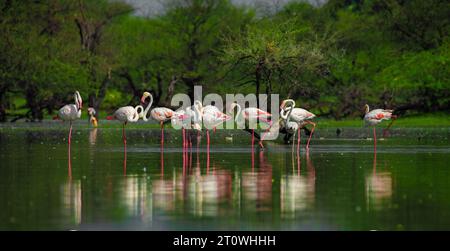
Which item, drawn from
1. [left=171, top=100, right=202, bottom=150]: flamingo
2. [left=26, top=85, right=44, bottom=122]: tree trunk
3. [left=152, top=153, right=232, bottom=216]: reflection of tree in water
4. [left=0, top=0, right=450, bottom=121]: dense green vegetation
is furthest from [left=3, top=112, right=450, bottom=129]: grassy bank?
[left=152, top=153, right=232, bottom=216]: reflection of tree in water

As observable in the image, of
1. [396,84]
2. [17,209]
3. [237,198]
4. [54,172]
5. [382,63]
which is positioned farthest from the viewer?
[382,63]

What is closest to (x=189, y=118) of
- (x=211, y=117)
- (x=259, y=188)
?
(x=211, y=117)

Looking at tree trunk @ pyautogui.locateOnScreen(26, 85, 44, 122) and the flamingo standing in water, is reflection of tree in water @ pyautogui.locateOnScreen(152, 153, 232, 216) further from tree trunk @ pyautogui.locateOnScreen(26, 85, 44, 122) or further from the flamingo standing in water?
tree trunk @ pyautogui.locateOnScreen(26, 85, 44, 122)

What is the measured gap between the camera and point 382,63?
66312 millimetres

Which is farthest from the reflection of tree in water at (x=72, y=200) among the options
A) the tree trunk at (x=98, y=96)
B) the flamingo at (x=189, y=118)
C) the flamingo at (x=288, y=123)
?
the tree trunk at (x=98, y=96)

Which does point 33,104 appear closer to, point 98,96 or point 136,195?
point 98,96

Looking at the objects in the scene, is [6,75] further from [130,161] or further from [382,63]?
[130,161]

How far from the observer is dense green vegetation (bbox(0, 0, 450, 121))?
2200 inches

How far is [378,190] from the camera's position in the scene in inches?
665

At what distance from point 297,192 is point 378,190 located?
1343mm

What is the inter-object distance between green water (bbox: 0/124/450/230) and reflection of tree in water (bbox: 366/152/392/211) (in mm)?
16

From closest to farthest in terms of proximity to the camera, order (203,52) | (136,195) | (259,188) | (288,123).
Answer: (136,195), (259,188), (288,123), (203,52)
